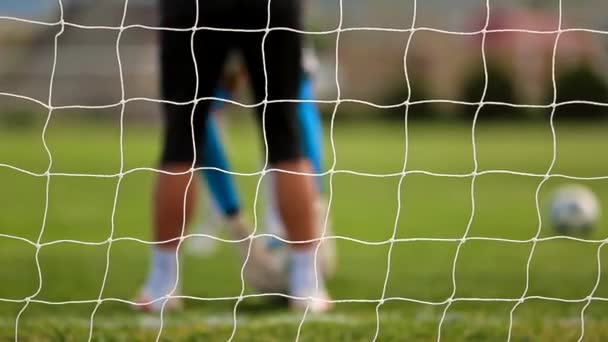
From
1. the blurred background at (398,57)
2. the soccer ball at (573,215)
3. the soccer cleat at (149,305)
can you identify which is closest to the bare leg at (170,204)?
the soccer cleat at (149,305)

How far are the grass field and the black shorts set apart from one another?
0.53 m

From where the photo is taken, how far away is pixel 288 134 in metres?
3.12

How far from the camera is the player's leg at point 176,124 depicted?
3.06 m

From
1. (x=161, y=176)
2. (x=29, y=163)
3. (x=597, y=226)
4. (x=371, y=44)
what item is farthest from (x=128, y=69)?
(x=161, y=176)

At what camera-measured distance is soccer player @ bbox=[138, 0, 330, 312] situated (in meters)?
3.07

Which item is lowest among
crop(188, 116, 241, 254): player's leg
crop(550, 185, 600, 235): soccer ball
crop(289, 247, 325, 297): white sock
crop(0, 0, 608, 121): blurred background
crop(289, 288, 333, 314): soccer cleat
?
crop(0, 0, 608, 121): blurred background

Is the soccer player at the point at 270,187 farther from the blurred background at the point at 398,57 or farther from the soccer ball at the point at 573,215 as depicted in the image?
the blurred background at the point at 398,57

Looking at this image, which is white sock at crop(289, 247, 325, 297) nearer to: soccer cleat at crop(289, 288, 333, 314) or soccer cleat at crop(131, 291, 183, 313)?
soccer cleat at crop(289, 288, 333, 314)

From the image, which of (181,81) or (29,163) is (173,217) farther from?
(29,163)

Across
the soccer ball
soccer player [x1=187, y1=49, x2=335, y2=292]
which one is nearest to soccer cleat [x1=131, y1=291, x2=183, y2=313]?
soccer player [x1=187, y1=49, x2=335, y2=292]

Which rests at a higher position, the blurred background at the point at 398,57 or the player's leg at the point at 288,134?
the player's leg at the point at 288,134

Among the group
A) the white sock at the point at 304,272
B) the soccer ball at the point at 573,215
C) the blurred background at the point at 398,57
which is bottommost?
the blurred background at the point at 398,57

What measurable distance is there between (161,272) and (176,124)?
1.47 feet

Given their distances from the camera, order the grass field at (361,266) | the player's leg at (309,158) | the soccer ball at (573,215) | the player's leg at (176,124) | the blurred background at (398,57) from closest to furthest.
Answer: the grass field at (361,266) < the player's leg at (176,124) < the player's leg at (309,158) < the soccer ball at (573,215) < the blurred background at (398,57)
